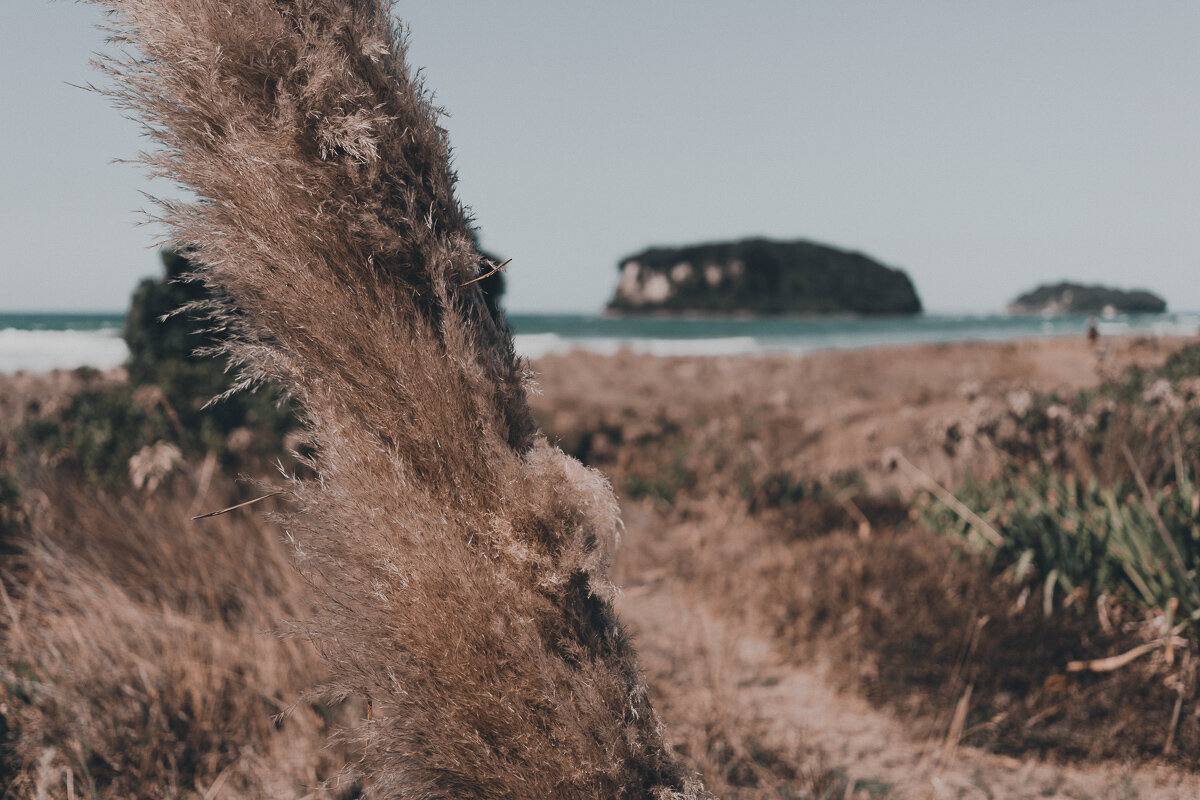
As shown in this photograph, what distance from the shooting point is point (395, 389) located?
1282 millimetres

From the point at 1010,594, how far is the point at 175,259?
8171mm

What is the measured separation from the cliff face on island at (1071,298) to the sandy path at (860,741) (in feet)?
131

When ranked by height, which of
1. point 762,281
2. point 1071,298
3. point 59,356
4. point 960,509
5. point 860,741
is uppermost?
point 762,281

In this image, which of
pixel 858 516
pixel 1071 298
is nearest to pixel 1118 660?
pixel 858 516

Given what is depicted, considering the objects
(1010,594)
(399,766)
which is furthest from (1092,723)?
(399,766)

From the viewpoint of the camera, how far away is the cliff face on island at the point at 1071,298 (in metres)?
57.9

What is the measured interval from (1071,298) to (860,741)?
104 metres

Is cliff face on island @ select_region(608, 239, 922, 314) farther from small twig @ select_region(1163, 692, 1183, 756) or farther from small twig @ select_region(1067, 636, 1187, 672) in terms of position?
small twig @ select_region(1163, 692, 1183, 756)

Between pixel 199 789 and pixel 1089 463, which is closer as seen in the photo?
pixel 199 789

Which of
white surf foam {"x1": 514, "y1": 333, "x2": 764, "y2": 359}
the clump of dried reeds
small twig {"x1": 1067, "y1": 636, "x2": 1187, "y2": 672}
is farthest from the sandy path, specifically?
white surf foam {"x1": 514, "y1": 333, "x2": 764, "y2": 359}

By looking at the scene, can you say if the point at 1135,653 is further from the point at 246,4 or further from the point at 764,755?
the point at 246,4

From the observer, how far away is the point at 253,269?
125 centimetres

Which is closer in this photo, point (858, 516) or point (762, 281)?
Result: point (858, 516)

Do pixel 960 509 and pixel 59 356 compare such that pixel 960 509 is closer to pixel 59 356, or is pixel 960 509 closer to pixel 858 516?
pixel 858 516
